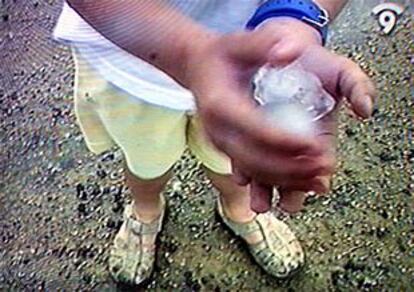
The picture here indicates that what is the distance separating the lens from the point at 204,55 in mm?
608

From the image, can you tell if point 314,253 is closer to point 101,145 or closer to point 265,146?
point 101,145

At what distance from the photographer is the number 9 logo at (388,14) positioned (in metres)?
1.62

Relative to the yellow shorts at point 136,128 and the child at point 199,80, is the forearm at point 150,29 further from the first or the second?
the yellow shorts at point 136,128

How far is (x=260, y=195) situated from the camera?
644mm

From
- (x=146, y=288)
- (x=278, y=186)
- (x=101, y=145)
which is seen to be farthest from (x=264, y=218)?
A: (x=278, y=186)

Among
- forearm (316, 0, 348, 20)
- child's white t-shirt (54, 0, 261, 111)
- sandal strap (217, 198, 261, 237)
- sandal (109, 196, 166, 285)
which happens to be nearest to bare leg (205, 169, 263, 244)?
sandal strap (217, 198, 261, 237)

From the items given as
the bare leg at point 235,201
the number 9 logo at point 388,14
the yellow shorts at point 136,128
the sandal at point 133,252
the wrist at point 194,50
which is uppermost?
the wrist at point 194,50

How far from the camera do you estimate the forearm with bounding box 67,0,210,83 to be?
0.64 metres

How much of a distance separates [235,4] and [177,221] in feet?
1.89

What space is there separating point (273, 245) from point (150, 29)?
717 millimetres

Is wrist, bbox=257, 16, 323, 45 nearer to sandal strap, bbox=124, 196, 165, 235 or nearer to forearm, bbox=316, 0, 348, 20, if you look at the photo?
forearm, bbox=316, 0, 348, 20

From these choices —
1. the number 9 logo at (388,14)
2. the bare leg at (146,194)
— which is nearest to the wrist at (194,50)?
the bare leg at (146,194)

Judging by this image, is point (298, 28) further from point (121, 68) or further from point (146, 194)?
point (146, 194)

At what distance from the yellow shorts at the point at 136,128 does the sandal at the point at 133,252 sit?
18 cm
